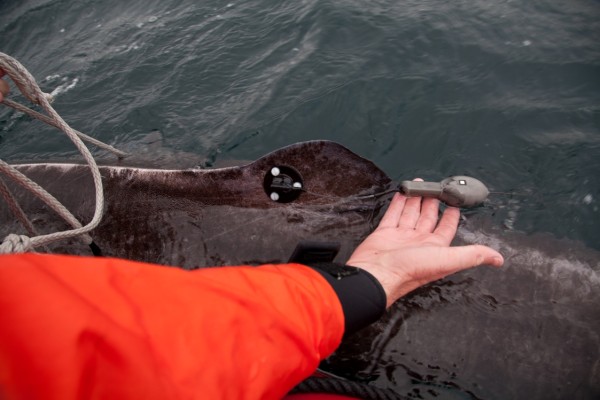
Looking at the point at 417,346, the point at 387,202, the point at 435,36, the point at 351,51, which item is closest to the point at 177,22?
the point at 351,51

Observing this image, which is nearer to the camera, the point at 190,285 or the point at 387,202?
the point at 190,285

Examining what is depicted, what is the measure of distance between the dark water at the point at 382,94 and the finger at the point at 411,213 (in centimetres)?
62

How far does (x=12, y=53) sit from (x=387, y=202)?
1020 cm

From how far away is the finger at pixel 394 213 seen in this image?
292cm

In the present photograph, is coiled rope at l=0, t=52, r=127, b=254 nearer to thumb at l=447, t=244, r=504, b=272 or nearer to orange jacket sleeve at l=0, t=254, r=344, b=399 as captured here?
orange jacket sleeve at l=0, t=254, r=344, b=399

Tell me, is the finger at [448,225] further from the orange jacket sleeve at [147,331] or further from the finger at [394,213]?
the orange jacket sleeve at [147,331]

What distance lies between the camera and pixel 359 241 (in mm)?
3014

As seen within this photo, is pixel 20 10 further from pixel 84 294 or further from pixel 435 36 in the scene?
pixel 84 294

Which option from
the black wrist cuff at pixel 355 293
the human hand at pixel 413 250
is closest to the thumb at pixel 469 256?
the human hand at pixel 413 250

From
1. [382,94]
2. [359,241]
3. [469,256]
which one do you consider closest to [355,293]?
[469,256]

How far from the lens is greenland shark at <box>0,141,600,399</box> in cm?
251

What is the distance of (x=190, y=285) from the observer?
149 cm

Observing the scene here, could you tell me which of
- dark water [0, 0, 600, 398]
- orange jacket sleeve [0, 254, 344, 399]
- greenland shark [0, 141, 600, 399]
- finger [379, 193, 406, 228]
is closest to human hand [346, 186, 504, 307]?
finger [379, 193, 406, 228]

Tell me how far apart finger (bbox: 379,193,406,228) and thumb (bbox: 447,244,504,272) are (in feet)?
1.75
